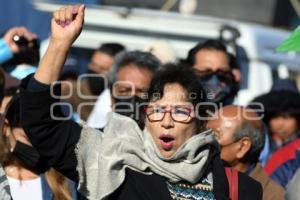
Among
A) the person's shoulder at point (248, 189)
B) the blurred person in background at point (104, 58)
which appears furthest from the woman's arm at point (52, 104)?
the blurred person in background at point (104, 58)

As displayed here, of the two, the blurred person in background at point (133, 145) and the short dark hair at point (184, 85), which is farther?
the short dark hair at point (184, 85)

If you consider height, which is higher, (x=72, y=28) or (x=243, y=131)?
(x=72, y=28)

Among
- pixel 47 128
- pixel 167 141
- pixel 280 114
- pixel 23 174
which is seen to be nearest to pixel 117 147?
pixel 167 141

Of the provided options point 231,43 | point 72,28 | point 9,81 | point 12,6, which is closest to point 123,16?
point 231,43

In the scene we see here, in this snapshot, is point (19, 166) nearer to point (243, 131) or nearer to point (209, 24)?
point (243, 131)

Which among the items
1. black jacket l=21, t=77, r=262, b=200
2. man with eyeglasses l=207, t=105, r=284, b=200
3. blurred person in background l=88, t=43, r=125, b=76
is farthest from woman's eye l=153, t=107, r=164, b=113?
blurred person in background l=88, t=43, r=125, b=76

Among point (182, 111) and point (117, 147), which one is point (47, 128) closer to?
point (117, 147)

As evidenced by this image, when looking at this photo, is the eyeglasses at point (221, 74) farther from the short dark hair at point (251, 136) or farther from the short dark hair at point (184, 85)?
the short dark hair at point (184, 85)

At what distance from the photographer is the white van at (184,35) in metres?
9.28

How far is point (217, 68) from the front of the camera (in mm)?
6980

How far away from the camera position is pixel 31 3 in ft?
28.9

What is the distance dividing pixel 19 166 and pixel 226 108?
53.9 inches

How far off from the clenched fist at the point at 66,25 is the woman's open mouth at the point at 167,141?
22.5 inches

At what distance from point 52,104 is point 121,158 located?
391mm
